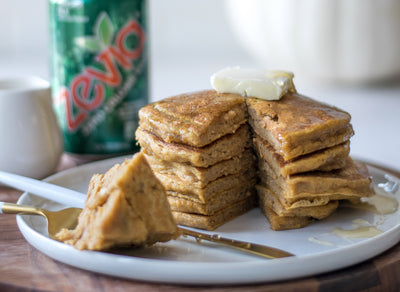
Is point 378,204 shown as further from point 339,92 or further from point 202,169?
point 339,92

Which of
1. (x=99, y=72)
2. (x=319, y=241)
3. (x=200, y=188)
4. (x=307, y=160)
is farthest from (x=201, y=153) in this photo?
(x=99, y=72)

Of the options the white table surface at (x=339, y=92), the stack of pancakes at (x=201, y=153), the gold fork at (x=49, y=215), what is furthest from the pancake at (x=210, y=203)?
the white table surface at (x=339, y=92)

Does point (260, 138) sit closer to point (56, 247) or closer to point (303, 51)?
point (56, 247)

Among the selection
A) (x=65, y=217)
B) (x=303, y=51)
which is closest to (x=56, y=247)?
(x=65, y=217)

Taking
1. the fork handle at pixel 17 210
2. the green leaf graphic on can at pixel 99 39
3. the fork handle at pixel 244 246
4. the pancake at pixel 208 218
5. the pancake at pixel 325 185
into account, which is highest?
the green leaf graphic on can at pixel 99 39

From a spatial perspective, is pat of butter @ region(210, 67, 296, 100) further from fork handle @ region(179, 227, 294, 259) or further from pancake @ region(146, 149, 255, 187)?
fork handle @ region(179, 227, 294, 259)

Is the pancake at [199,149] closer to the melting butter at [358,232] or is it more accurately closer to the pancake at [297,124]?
the pancake at [297,124]

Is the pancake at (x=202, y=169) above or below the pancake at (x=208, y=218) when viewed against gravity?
above
